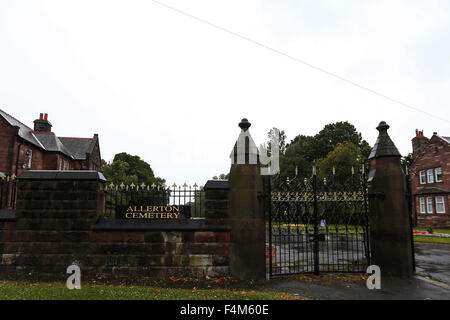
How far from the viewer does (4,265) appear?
23.4 ft

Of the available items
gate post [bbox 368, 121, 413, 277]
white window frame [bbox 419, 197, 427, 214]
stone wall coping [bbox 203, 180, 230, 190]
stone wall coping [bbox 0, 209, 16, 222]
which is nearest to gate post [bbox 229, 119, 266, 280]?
stone wall coping [bbox 203, 180, 230, 190]

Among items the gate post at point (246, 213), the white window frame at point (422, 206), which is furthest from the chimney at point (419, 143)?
the gate post at point (246, 213)

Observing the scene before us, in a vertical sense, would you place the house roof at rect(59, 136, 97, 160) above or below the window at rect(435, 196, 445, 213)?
above

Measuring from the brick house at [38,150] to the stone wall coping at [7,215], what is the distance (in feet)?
31.3

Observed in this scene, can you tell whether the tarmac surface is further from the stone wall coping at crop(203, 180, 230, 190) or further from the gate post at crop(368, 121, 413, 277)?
the stone wall coping at crop(203, 180, 230, 190)

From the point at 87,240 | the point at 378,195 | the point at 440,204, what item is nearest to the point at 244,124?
the point at 378,195

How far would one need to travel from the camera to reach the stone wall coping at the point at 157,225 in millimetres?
7277

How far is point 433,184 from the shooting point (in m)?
29.2

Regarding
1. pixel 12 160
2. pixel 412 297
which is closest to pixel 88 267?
pixel 412 297

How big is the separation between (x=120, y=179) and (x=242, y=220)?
1465 inches

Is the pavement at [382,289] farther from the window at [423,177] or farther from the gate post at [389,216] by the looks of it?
the window at [423,177]

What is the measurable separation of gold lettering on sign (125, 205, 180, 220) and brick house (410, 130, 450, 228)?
88.8 feet

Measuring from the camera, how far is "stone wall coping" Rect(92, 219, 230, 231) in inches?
287
